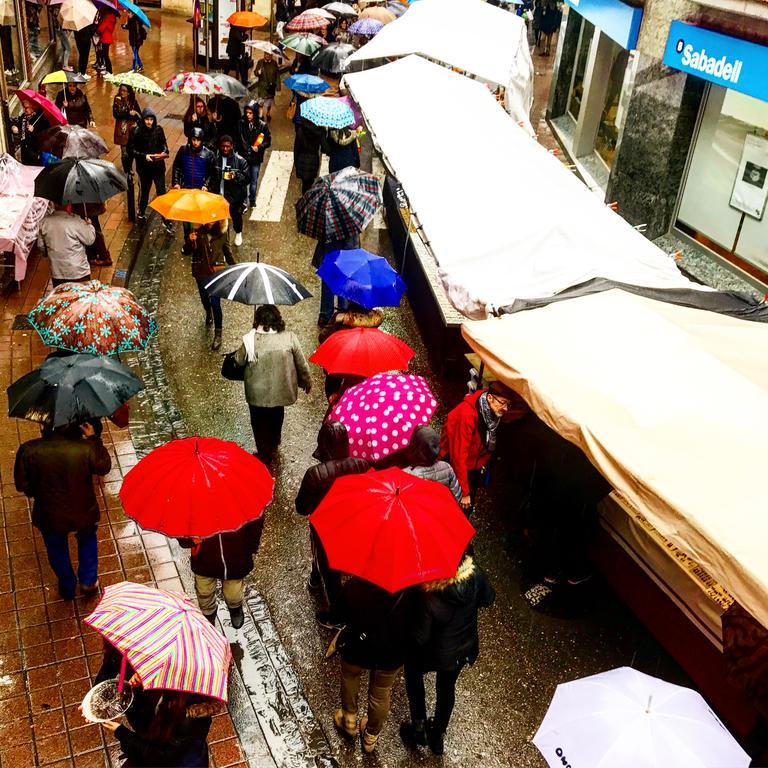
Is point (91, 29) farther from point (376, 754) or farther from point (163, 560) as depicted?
point (376, 754)

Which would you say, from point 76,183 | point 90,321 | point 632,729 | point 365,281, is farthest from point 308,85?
point 632,729

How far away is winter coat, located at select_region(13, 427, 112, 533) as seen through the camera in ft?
18.1

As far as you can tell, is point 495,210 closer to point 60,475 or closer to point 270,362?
point 270,362

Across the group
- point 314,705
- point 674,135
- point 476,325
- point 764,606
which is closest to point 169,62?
point 674,135

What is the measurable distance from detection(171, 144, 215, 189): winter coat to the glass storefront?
6.68m

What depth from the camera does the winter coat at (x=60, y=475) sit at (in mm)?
5512

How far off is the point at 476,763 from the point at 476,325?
315 cm

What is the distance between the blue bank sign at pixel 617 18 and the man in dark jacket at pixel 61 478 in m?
10.6

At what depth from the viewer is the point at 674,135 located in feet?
39.4

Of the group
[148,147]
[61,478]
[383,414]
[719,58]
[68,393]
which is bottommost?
[148,147]

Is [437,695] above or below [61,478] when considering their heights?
below

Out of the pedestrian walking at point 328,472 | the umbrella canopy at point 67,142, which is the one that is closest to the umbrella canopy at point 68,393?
the pedestrian walking at point 328,472

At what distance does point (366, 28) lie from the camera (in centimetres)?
2080

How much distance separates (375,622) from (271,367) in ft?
10.3
